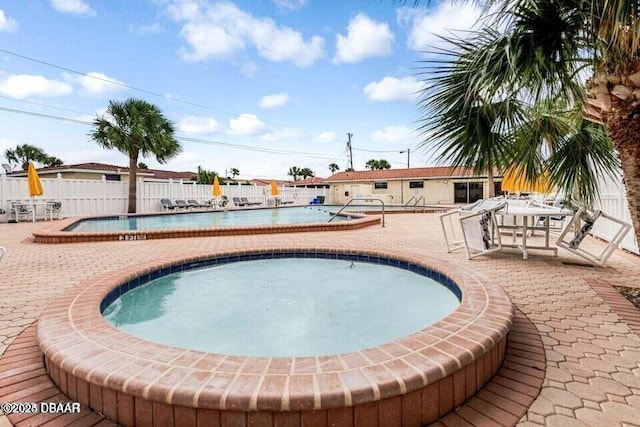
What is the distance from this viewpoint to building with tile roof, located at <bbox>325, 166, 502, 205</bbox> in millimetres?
27828

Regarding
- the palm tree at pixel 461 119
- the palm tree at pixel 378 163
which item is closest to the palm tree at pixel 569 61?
the palm tree at pixel 461 119

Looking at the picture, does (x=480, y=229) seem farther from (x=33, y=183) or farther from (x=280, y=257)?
(x=33, y=183)

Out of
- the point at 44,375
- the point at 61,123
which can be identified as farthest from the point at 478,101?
the point at 61,123

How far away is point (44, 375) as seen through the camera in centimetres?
213

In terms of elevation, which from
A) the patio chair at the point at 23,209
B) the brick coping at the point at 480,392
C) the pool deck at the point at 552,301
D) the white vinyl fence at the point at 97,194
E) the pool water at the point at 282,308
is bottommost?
the pool water at the point at 282,308

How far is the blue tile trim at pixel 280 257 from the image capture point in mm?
3804

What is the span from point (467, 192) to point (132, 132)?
79.1 ft

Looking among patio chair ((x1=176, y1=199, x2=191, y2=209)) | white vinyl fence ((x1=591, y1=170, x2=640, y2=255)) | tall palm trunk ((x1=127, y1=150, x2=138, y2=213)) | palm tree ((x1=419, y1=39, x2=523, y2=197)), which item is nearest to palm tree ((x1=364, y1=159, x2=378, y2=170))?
patio chair ((x1=176, y1=199, x2=191, y2=209))

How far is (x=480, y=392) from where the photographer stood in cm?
200

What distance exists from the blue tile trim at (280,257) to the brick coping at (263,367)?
1.18 meters

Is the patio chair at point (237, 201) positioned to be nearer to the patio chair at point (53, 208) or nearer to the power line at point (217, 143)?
the power line at point (217, 143)

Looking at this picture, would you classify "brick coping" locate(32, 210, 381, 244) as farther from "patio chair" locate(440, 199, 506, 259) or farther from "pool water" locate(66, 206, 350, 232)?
"patio chair" locate(440, 199, 506, 259)

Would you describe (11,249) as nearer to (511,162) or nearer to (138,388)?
(138,388)

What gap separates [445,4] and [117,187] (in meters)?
17.5
